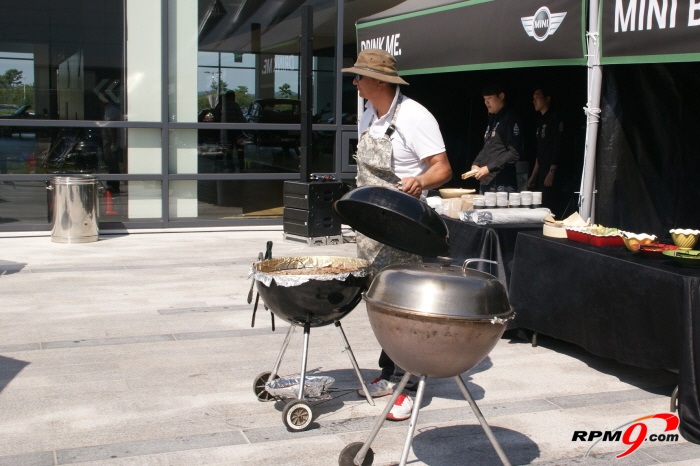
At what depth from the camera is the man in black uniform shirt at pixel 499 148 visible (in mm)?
8328

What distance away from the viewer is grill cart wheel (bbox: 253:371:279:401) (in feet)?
16.2

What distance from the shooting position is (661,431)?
181 inches

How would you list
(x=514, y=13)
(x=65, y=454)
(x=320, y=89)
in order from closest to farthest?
(x=65, y=454)
(x=514, y=13)
(x=320, y=89)

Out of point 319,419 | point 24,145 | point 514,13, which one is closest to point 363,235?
point 319,419

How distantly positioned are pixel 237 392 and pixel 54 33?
7.78 m

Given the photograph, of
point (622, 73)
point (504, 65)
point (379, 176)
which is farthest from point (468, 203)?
point (379, 176)

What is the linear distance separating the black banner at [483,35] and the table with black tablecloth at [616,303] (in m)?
1.56

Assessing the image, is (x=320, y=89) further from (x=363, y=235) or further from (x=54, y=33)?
(x=363, y=235)

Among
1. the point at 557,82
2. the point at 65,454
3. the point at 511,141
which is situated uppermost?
the point at 557,82

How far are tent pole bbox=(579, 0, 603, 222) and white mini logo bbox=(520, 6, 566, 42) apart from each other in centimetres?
35

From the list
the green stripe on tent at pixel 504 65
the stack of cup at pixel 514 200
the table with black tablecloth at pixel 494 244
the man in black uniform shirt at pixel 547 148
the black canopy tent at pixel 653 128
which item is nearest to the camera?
the black canopy tent at pixel 653 128

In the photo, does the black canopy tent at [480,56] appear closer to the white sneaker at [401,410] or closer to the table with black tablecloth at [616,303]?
the table with black tablecloth at [616,303]

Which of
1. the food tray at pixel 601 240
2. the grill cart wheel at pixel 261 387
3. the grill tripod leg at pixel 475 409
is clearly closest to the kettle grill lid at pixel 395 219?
the grill tripod leg at pixel 475 409

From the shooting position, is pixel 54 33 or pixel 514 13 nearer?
pixel 514 13
